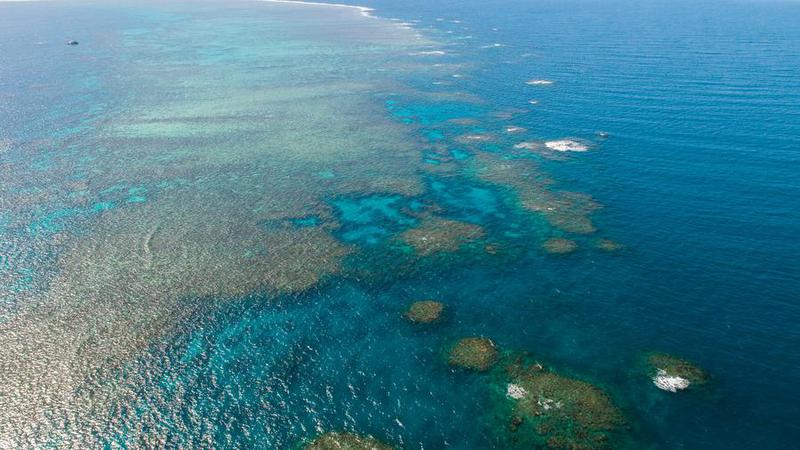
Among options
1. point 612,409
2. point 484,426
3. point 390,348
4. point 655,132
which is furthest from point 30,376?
point 655,132

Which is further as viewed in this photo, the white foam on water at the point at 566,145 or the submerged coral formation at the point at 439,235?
the white foam on water at the point at 566,145

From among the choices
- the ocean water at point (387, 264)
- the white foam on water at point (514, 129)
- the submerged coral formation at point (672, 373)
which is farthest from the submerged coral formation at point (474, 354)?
the white foam on water at point (514, 129)

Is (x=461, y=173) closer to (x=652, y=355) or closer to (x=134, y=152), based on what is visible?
(x=652, y=355)

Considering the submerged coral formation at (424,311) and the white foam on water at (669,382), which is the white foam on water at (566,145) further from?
the white foam on water at (669,382)

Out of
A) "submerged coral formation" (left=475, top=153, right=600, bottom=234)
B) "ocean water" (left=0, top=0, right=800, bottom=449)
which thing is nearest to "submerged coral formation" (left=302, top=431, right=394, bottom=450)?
"ocean water" (left=0, top=0, right=800, bottom=449)

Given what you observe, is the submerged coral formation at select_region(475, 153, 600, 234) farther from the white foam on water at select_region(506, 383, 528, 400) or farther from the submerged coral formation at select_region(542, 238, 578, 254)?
the white foam on water at select_region(506, 383, 528, 400)
